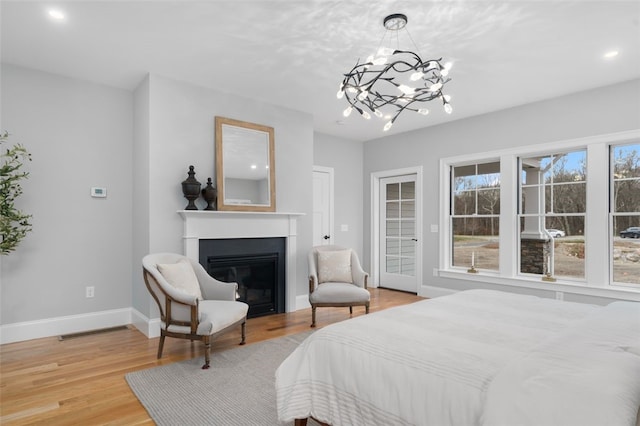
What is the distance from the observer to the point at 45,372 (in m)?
2.82

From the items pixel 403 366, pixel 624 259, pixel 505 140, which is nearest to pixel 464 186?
pixel 505 140

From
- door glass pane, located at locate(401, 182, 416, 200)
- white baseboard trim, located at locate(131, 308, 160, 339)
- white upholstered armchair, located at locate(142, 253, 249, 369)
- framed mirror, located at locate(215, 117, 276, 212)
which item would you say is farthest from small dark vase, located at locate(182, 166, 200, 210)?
door glass pane, located at locate(401, 182, 416, 200)

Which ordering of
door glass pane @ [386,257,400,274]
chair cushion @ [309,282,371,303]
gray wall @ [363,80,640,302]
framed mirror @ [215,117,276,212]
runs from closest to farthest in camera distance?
gray wall @ [363,80,640,302], chair cushion @ [309,282,371,303], framed mirror @ [215,117,276,212], door glass pane @ [386,257,400,274]

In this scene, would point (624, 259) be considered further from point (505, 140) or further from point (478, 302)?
point (478, 302)

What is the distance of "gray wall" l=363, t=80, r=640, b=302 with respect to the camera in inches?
155

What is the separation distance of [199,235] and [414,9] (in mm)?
2982

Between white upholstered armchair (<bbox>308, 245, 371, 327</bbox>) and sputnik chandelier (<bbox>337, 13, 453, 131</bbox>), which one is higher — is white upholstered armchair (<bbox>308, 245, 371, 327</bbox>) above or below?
below

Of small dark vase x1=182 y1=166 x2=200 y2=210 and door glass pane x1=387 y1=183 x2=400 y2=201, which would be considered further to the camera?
door glass pane x1=387 y1=183 x2=400 y2=201

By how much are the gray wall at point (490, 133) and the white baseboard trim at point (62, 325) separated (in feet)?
13.3

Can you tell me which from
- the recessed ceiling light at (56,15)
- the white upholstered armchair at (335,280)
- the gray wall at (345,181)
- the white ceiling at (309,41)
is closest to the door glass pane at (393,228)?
the gray wall at (345,181)

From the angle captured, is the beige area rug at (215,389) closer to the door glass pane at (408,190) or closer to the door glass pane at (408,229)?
the door glass pane at (408,229)

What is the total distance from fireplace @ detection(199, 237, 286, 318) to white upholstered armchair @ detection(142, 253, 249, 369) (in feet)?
1.92

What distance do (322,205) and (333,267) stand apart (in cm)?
178

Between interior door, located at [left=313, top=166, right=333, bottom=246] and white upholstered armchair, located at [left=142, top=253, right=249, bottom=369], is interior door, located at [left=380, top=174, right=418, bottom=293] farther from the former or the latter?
white upholstered armchair, located at [left=142, top=253, right=249, bottom=369]
